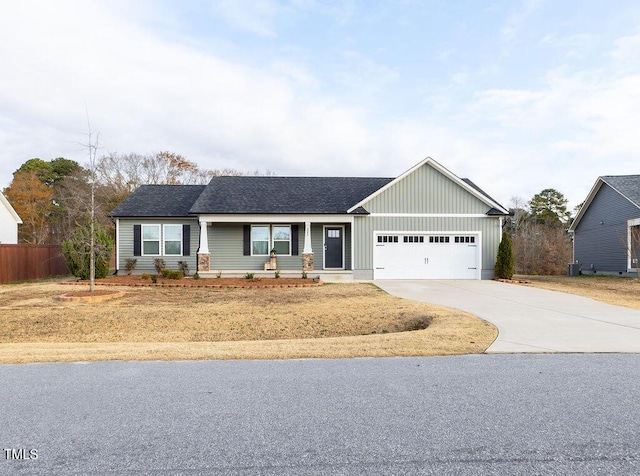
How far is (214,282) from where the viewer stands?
1705 centimetres

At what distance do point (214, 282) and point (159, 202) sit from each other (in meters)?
6.58

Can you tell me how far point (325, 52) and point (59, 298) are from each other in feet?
45.0

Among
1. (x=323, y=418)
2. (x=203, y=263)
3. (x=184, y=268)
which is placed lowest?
(x=323, y=418)

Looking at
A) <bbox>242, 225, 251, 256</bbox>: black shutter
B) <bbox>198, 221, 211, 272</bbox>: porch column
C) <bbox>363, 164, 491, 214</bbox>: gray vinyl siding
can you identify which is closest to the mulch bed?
<bbox>198, 221, 211, 272</bbox>: porch column

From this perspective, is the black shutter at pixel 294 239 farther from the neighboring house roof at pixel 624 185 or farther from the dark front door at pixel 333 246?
the neighboring house roof at pixel 624 185

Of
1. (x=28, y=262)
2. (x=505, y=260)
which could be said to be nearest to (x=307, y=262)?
(x=505, y=260)

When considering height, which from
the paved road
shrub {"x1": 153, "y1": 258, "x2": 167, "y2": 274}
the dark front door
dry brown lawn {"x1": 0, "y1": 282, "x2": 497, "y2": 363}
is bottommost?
dry brown lawn {"x1": 0, "y1": 282, "x2": 497, "y2": 363}

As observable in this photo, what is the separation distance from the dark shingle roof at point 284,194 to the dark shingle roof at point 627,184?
12678 mm

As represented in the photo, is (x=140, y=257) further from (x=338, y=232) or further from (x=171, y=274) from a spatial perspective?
(x=338, y=232)

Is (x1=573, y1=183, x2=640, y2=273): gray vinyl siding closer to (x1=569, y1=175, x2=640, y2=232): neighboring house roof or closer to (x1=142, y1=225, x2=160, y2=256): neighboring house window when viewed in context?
(x1=569, y1=175, x2=640, y2=232): neighboring house roof

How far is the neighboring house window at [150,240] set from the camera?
1995 centimetres

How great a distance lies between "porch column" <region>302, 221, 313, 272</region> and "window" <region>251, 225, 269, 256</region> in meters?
2.03

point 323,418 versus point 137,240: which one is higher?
point 137,240

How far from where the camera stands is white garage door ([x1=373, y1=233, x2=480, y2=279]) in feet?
62.8
